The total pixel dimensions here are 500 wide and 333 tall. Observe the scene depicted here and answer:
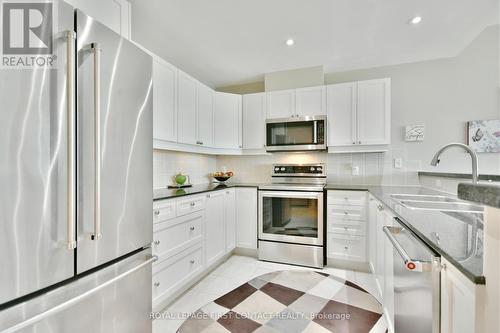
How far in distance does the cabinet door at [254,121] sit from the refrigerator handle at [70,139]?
257 cm

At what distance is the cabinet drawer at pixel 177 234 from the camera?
1861mm

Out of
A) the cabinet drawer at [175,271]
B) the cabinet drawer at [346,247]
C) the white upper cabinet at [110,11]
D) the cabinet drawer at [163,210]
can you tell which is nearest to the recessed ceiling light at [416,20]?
the cabinet drawer at [346,247]

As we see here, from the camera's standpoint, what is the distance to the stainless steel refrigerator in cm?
79

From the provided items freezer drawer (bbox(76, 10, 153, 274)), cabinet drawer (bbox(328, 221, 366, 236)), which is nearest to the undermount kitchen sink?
cabinet drawer (bbox(328, 221, 366, 236))

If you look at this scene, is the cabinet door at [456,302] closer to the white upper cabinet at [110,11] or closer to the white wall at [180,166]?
the white upper cabinet at [110,11]

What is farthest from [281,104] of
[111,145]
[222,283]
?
[111,145]

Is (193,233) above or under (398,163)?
under

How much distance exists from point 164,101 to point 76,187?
5.28 ft

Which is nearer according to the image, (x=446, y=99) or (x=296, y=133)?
(x=446, y=99)

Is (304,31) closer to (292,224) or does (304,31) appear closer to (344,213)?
(344,213)

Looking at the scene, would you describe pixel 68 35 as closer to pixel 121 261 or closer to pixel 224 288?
pixel 121 261

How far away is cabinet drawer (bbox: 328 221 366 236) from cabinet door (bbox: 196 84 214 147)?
6.14 ft

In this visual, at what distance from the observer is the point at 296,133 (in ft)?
10.3

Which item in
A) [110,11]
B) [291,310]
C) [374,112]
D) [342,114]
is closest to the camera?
[110,11]
